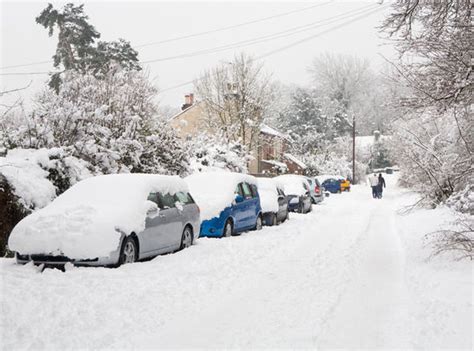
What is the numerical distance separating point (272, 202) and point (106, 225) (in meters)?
9.51

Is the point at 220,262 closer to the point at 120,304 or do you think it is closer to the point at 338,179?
the point at 120,304

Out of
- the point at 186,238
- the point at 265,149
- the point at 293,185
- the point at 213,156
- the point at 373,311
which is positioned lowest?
the point at 373,311

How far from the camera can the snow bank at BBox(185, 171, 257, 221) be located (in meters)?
13.7

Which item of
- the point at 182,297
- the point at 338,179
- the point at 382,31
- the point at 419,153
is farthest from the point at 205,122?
the point at 182,297

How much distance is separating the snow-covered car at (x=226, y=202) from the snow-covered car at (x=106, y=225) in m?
2.03

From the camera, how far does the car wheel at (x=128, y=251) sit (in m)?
8.97

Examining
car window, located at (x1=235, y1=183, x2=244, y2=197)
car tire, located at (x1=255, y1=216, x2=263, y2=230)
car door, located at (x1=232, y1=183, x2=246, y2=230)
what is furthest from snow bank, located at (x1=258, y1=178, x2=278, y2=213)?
car door, located at (x1=232, y1=183, x2=246, y2=230)

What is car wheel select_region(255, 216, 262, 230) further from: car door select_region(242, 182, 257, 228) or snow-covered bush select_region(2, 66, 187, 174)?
snow-covered bush select_region(2, 66, 187, 174)

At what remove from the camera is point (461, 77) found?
8461 mm

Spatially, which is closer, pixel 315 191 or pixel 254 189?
pixel 254 189

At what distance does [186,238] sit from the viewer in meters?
11.7

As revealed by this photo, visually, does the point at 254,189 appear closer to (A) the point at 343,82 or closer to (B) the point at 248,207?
(B) the point at 248,207

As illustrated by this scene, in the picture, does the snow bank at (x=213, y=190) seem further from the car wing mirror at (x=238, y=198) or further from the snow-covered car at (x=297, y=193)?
the snow-covered car at (x=297, y=193)

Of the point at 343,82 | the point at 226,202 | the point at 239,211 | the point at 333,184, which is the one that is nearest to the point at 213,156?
the point at 239,211
